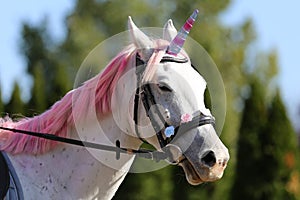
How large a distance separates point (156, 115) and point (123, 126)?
0.20 m

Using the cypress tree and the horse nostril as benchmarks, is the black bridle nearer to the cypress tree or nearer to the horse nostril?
the horse nostril

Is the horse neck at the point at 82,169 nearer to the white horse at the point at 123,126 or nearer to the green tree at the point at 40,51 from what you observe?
the white horse at the point at 123,126

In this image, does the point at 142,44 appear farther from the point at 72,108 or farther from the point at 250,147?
the point at 250,147

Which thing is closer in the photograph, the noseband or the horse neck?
the noseband

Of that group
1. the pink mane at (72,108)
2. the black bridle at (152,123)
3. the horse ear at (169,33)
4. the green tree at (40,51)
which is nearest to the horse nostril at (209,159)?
the black bridle at (152,123)

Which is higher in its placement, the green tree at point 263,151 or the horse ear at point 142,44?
the horse ear at point 142,44

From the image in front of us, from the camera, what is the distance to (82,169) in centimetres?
376

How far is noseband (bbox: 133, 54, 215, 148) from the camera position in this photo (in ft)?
11.5

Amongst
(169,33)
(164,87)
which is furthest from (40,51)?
(164,87)

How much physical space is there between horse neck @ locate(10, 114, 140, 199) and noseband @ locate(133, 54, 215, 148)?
0.56ft

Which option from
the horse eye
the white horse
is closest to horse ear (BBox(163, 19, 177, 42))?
the white horse

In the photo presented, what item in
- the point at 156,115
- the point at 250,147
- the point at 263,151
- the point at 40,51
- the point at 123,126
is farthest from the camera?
the point at 40,51

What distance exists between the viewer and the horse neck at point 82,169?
373 centimetres

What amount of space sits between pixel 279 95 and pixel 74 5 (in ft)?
49.4
